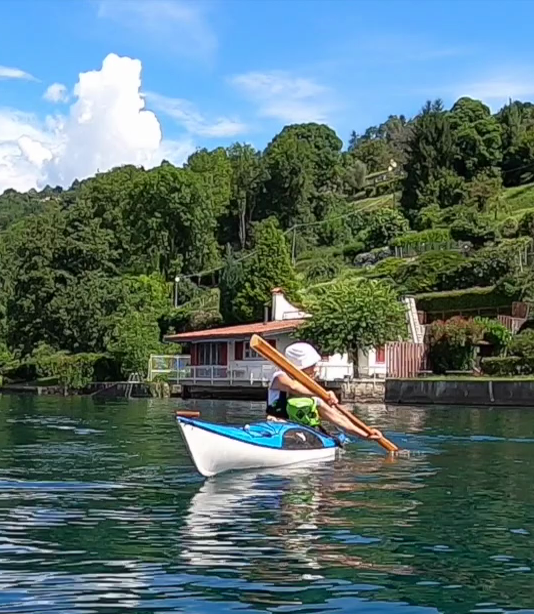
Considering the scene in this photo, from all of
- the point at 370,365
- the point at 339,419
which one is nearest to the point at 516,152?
the point at 370,365

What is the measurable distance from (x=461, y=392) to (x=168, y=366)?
23073mm

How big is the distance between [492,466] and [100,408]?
24.6 metres

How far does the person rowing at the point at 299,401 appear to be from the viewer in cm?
1559

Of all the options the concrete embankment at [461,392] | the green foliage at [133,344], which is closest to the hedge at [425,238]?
the green foliage at [133,344]

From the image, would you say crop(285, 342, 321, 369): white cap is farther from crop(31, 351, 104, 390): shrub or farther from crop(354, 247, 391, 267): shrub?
crop(354, 247, 391, 267): shrub

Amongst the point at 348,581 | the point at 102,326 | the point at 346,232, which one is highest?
the point at 346,232

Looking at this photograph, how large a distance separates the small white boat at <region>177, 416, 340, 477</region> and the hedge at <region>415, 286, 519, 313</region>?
39.2 metres

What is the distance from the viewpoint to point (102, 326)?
221ft

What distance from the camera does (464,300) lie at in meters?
55.7

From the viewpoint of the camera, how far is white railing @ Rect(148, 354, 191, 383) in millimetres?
56250

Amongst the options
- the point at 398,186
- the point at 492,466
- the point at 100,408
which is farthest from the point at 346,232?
the point at 492,466

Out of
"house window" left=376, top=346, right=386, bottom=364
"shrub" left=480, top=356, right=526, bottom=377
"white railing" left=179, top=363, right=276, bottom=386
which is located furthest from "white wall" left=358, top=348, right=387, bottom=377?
"shrub" left=480, top=356, right=526, bottom=377

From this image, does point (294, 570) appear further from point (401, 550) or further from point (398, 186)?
point (398, 186)

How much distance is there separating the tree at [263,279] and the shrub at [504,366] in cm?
2251
